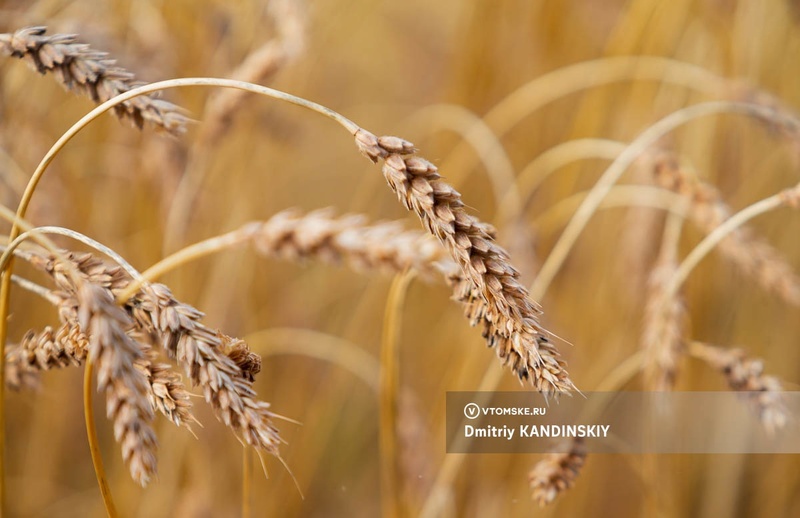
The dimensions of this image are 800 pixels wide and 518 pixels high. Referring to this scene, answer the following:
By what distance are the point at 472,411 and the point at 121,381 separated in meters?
0.66

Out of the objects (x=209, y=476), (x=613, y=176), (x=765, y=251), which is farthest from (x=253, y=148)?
(x=765, y=251)

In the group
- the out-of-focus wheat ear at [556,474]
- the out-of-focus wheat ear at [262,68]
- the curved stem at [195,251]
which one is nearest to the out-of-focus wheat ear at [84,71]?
the curved stem at [195,251]

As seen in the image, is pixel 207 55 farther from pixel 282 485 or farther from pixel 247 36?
pixel 282 485

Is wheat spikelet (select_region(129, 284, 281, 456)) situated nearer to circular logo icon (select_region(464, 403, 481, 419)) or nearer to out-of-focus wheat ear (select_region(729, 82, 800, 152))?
circular logo icon (select_region(464, 403, 481, 419))

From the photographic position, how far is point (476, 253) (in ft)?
1.57

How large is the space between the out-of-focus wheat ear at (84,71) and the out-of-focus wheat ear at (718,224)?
2.13ft

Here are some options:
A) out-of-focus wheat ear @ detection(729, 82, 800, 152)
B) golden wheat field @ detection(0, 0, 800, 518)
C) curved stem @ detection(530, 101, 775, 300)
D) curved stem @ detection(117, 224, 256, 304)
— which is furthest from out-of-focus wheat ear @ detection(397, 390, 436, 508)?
out-of-focus wheat ear @ detection(729, 82, 800, 152)

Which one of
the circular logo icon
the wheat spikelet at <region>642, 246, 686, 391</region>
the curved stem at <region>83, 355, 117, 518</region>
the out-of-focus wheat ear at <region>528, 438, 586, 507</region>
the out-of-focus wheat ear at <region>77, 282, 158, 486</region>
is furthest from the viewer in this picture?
the circular logo icon

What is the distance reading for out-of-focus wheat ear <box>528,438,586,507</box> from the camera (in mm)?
677

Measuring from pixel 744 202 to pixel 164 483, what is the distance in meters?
1.40

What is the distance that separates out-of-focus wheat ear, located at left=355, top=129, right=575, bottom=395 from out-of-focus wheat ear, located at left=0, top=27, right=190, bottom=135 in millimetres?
231

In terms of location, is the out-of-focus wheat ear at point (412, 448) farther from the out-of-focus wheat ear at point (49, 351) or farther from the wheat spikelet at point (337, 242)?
the out-of-focus wheat ear at point (49, 351)

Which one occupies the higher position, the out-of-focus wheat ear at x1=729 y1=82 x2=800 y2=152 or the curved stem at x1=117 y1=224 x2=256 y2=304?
the out-of-focus wheat ear at x1=729 y1=82 x2=800 y2=152

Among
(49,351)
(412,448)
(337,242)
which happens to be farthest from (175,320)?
(412,448)
